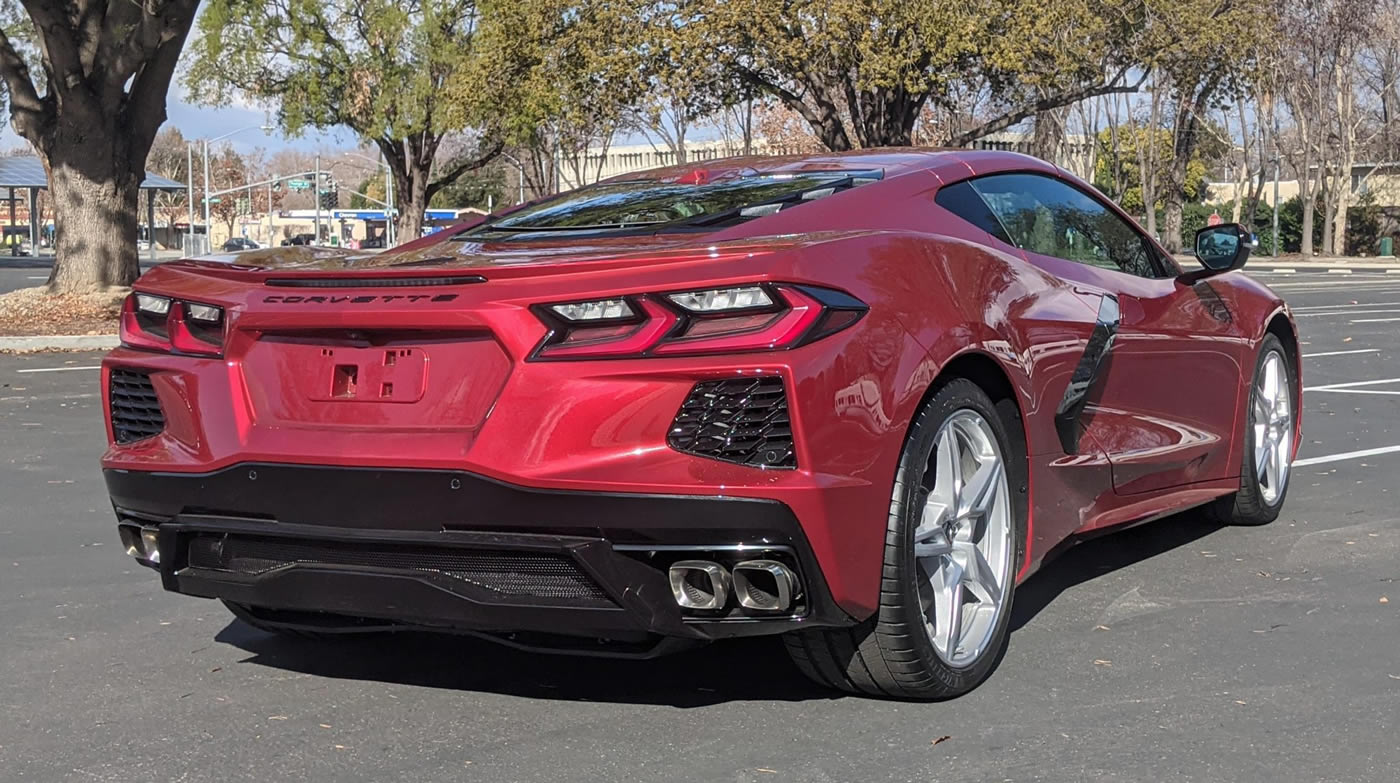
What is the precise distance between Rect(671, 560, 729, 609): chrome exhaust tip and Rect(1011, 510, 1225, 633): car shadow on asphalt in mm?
1505

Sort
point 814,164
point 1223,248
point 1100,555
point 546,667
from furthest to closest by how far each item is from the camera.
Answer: point 1100,555, point 1223,248, point 814,164, point 546,667

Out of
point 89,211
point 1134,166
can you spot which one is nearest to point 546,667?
point 89,211

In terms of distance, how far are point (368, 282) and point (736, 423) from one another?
94 centimetres

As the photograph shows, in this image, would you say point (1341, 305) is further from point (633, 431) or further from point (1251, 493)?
point (633, 431)

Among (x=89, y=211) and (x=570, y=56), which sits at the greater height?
(x=570, y=56)

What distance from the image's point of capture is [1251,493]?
237 inches

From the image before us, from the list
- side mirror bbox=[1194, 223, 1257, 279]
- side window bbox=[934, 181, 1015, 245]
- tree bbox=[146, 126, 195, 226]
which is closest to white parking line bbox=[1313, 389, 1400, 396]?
side mirror bbox=[1194, 223, 1257, 279]

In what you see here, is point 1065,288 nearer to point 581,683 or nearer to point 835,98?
point 581,683

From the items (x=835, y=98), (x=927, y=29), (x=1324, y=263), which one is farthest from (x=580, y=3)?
(x=1324, y=263)

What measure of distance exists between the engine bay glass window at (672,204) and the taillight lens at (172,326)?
2.94 ft

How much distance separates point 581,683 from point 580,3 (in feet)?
105

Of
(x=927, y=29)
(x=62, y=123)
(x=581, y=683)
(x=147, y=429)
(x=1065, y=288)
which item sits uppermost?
(x=927, y=29)

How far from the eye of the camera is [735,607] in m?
3.36

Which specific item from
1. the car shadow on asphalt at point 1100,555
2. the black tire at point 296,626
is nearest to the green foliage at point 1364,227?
the car shadow on asphalt at point 1100,555
